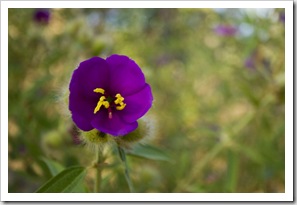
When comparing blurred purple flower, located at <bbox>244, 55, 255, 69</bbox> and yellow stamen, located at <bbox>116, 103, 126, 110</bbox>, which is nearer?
yellow stamen, located at <bbox>116, 103, 126, 110</bbox>

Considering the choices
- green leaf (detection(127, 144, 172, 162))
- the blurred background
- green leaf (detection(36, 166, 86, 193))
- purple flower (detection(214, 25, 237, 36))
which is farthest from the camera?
purple flower (detection(214, 25, 237, 36))

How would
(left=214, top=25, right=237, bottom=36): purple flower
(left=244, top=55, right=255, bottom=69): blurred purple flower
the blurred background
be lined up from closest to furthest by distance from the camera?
the blurred background, (left=244, top=55, right=255, bottom=69): blurred purple flower, (left=214, top=25, right=237, bottom=36): purple flower

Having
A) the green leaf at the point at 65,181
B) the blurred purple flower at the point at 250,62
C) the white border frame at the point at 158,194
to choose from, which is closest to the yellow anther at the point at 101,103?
the green leaf at the point at 65,181

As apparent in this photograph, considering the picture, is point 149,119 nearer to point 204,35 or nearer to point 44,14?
point 44,14

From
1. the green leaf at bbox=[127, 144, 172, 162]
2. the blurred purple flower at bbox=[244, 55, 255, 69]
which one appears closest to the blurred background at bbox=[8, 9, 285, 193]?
the blurred purple flower at bbox=[244, 55, 255, 69]

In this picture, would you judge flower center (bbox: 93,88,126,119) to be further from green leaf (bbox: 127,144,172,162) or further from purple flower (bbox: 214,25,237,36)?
purple flower (bbox: 214,25,237,36)

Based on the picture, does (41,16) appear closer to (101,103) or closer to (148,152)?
(148,152)

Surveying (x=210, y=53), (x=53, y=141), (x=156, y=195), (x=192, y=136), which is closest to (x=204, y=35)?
(x=210, y=53)
